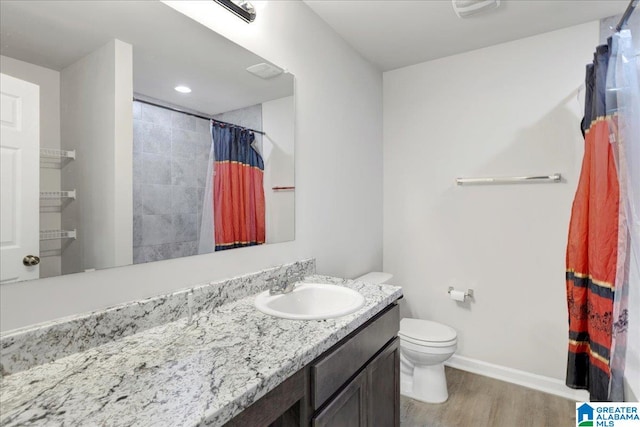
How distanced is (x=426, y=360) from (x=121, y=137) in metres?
2.03

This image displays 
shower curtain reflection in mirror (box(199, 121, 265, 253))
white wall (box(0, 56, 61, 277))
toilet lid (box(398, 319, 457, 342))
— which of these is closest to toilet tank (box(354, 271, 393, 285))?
toilet lid (box(398, 319, 457, 342))

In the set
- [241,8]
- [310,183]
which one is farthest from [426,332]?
[241,8]

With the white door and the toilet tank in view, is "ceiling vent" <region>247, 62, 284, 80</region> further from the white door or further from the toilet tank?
→ the toilet tank

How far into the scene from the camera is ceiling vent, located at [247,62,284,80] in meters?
1.53

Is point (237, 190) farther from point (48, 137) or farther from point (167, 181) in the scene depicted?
point (48, 137)

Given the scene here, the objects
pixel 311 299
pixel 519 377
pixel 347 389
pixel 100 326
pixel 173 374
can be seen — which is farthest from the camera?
pixel 519 377

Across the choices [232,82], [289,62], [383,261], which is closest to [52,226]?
[232,82]

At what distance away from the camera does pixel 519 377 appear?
7.36ft

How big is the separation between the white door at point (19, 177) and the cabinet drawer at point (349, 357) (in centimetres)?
85

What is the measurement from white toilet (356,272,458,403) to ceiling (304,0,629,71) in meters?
2.02

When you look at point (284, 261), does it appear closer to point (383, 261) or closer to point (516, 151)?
point (383, 261)

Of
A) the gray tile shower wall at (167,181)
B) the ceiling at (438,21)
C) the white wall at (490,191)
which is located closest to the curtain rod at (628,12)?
the ceiling at (438,21)

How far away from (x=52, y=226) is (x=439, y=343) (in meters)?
2.02

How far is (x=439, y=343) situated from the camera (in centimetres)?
199
